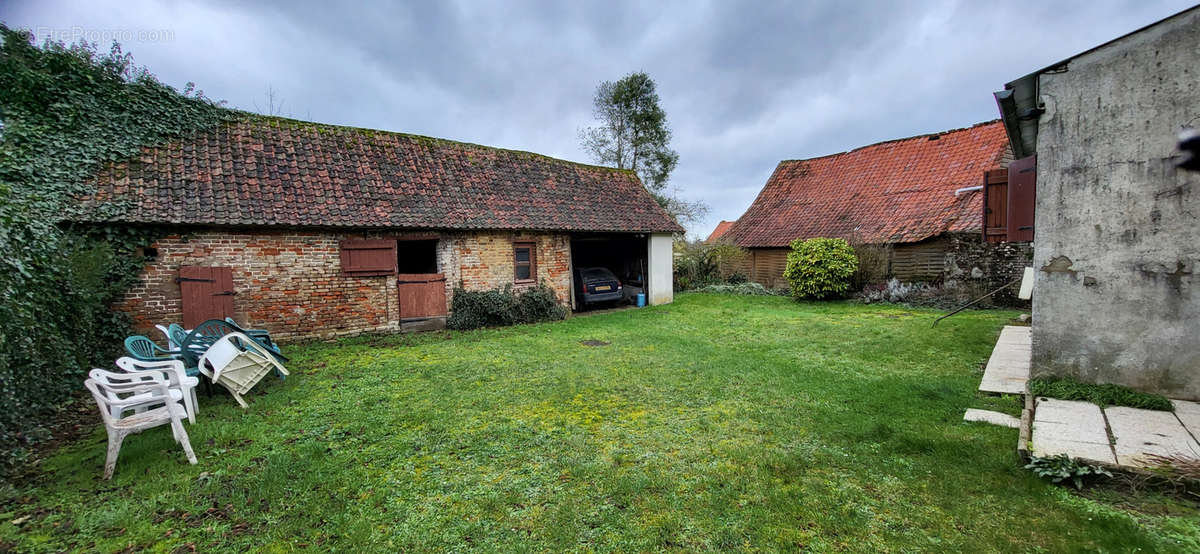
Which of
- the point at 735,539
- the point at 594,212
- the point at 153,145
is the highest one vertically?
the point at 153,145

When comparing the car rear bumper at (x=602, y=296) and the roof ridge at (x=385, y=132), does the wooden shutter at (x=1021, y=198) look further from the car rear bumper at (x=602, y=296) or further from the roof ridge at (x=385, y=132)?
the roof ridge at (x=385, y=132)

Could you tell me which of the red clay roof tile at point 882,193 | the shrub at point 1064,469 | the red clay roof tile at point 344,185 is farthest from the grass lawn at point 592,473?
the red clay roof tile at point 882,193


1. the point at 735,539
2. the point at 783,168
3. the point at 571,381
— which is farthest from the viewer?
the point at 783,168

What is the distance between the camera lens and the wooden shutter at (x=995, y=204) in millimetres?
6031

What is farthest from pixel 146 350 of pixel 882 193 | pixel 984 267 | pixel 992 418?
pixel 882 193

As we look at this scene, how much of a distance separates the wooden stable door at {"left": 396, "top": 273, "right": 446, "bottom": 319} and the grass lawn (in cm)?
378

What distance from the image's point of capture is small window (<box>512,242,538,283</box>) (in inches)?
485

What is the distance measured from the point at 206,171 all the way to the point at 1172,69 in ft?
46.7

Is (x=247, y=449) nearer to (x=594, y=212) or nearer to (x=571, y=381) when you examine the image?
(x=571, y=381)

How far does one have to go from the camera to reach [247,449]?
4344mm

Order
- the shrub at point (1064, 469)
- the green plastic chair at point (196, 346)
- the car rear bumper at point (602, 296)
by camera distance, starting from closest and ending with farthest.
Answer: the shrub at point (1064, 469) < the green plastic chair at point (196, 346) < the car rear bumper at point (602, 296)

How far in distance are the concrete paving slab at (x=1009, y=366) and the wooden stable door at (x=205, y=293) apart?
12.3m

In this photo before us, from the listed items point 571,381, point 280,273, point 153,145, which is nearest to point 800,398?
point 571,381

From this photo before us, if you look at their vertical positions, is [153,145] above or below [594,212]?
above
